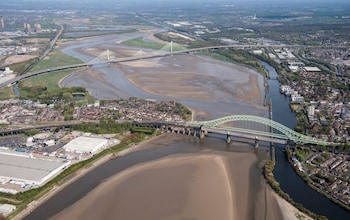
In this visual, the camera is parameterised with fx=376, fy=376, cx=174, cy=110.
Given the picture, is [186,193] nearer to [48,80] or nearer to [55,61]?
[48,80]

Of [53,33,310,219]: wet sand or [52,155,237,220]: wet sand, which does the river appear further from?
[52,155,237,220]: wet sand

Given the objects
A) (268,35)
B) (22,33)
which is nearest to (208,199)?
(268,35)

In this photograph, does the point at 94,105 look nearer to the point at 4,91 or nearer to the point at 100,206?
the point at 4,91

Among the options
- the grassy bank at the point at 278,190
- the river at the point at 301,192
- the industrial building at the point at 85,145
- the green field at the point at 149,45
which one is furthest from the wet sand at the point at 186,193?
the green field at the point at 149,45

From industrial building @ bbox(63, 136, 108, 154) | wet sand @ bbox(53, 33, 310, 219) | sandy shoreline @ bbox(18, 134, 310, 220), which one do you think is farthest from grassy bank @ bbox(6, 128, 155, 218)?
wet sand @ bbox(53, 33, 310, 219)

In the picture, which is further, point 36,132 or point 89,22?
point 89,22

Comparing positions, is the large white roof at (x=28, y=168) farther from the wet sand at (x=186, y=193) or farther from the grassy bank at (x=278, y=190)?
the grassy bank at (x=278, y=190)
